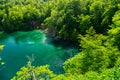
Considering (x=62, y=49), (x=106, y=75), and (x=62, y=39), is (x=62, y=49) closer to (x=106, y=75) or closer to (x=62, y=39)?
(x=62, y=39)

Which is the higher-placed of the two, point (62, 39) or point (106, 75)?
point (106, 75)

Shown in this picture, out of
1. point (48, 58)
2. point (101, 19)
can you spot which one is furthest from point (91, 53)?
point (101, 19)

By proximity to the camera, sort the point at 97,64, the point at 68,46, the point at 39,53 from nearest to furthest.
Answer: the point at 97,64, the point at 39,53, the point at 68,46

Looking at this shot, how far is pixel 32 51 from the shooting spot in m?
72.4

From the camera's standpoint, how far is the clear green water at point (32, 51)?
58562mm

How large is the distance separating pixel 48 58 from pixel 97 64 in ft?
103

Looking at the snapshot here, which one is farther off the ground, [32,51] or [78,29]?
[78,29]

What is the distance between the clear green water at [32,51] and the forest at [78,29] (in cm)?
338

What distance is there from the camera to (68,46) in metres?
74.4

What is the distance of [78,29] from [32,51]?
15284 millimetres

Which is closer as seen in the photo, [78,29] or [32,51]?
[32,51]

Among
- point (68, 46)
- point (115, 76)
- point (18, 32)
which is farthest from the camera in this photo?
point (18, 32)

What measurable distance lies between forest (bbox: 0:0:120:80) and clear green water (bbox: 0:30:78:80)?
3380 millimetres

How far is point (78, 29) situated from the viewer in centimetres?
8012
